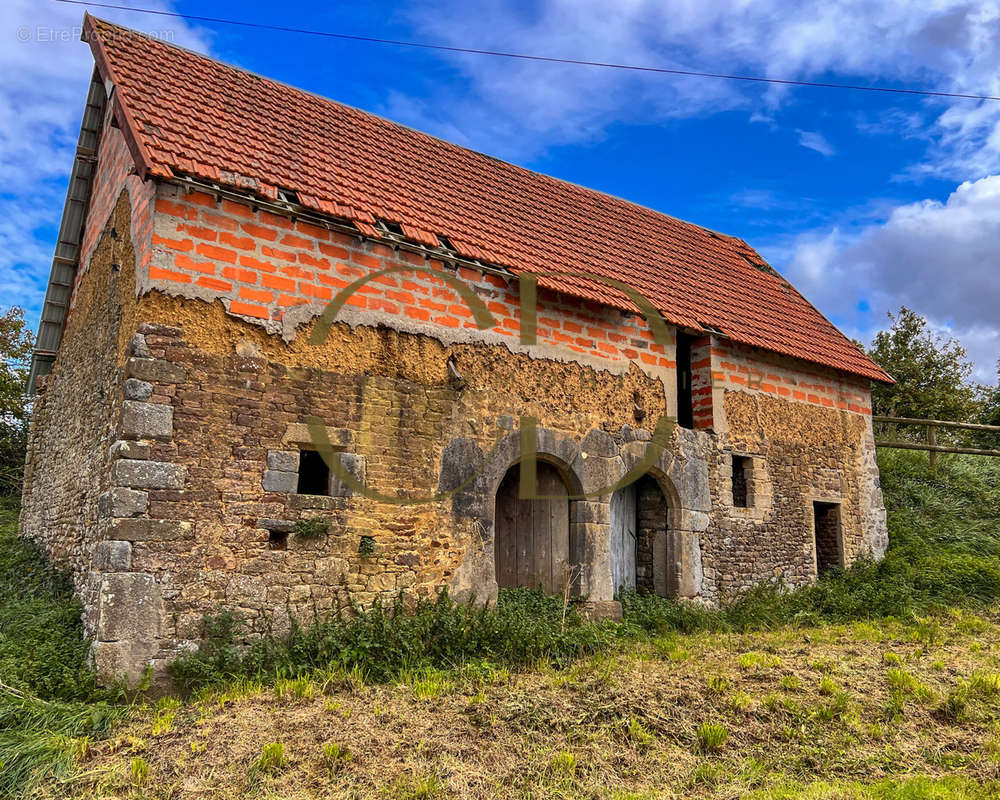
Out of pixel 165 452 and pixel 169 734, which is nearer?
pixel 169 734

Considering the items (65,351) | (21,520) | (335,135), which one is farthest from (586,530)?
(21,520)

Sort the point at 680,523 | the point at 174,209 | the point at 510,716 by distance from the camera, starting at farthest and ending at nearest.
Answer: the point at 680,523
the point at 174,209
the point at 510,716

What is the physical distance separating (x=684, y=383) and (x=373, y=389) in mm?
4964

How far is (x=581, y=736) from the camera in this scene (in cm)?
527

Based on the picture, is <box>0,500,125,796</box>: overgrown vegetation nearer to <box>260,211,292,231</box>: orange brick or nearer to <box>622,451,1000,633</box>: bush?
<box>260,211,292,231</box>: orange brick

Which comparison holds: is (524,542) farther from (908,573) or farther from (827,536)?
(908,573)

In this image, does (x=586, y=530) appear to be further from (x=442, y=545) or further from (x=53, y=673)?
(x=53, y=673)

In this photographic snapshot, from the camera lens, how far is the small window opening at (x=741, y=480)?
1036 centimetres

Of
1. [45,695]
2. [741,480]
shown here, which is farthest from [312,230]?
[741,480]

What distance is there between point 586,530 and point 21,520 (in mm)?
8457

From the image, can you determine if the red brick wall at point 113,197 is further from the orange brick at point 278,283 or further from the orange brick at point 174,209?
the orange brick at point 278,283

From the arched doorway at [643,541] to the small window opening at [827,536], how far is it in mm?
2971

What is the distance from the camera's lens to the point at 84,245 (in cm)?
→ 1002

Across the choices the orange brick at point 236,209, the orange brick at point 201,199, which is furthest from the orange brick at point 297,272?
the orange brick at point 201,199
